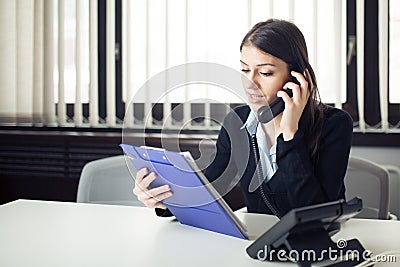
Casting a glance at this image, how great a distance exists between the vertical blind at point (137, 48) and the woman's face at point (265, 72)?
0.97 meters

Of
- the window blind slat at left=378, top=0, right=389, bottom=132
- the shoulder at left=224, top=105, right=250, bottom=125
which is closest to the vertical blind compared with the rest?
the window blind slat at left=378, top=0, right=389, bottom=132

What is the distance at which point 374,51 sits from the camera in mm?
2516

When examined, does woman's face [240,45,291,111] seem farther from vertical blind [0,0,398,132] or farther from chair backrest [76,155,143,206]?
vertical blind [0,0,398,132]

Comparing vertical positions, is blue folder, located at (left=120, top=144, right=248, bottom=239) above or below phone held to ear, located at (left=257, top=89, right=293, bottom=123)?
below

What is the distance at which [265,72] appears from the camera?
145 cm

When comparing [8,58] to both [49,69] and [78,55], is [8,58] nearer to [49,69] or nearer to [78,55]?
[49,69]

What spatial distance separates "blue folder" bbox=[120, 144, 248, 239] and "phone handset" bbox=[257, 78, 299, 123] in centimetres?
28

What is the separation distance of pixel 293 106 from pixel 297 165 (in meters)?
0.14

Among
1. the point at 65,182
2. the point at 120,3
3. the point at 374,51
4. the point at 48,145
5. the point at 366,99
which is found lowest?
the point at 65,182

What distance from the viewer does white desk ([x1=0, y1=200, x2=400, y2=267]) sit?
1.14 m

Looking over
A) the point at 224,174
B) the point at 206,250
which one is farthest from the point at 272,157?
the point at 206,250

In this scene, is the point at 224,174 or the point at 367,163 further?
the point at 367,163

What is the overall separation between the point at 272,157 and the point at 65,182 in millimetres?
1578

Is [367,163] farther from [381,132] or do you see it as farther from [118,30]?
[118,30]
